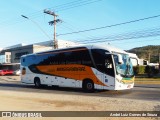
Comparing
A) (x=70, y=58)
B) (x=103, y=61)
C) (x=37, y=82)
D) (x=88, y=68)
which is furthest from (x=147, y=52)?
Result: (x=103, y=61)

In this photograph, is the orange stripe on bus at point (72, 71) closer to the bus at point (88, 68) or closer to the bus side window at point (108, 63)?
the bus at point (88, 68)

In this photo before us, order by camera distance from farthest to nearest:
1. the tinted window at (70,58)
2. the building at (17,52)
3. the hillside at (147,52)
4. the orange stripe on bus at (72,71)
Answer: the hillside at (147,52), the building at (17,52), the tinted window at (70,58), the orange stripe on bus at (72,71)

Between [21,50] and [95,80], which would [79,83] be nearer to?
[95,80]

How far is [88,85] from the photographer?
2242cm

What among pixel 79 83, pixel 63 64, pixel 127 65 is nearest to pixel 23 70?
pixel 63 64

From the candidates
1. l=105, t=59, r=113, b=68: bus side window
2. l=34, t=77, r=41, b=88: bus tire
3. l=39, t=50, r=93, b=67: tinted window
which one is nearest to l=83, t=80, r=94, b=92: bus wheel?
l=39, t=50, r=93, b=67: tinted window

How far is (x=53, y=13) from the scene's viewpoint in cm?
4397

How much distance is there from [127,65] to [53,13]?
962 inches

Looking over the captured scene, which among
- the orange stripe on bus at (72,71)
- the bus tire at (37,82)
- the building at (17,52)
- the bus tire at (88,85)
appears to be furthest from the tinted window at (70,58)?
the building at (17,52)

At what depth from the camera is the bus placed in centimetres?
2083

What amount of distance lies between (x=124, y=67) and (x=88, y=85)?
298cm

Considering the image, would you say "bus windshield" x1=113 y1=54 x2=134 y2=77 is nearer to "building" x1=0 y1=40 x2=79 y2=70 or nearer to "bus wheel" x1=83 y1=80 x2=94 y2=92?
"bus wheel" x1=83 y1=80 x2=94 y2=92

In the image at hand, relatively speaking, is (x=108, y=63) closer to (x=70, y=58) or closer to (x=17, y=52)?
(x=70, y=58)

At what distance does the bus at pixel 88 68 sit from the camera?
20828 millimetres
